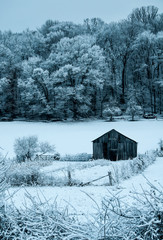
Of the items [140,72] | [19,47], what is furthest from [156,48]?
[19,47]

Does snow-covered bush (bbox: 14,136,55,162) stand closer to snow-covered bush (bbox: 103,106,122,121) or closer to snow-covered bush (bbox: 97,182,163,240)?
snow-covered bush (bbox: 103,106,122,121)

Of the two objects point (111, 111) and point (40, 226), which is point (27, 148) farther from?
point (40, 226)

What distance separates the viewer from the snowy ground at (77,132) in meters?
29.1

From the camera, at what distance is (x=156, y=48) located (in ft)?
157

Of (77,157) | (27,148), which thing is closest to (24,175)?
(27,148)

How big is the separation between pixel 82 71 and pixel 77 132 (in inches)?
537

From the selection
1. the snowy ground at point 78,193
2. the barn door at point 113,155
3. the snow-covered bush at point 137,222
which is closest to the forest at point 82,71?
the barn door at point 113,155

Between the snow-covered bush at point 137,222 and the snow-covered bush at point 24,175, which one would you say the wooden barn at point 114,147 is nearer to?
the snow-covered bush at point 24,175

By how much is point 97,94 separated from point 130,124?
1502 centimetres

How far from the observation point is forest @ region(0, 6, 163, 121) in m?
41.8

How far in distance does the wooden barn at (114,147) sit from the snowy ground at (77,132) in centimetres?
248

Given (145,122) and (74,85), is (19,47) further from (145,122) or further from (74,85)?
(145,122)

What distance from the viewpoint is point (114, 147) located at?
2522cm

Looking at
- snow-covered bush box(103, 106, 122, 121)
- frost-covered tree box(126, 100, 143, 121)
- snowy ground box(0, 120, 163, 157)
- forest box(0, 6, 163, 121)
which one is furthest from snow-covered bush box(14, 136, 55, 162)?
frost-covered tree box(126, 100, 143, 121)
